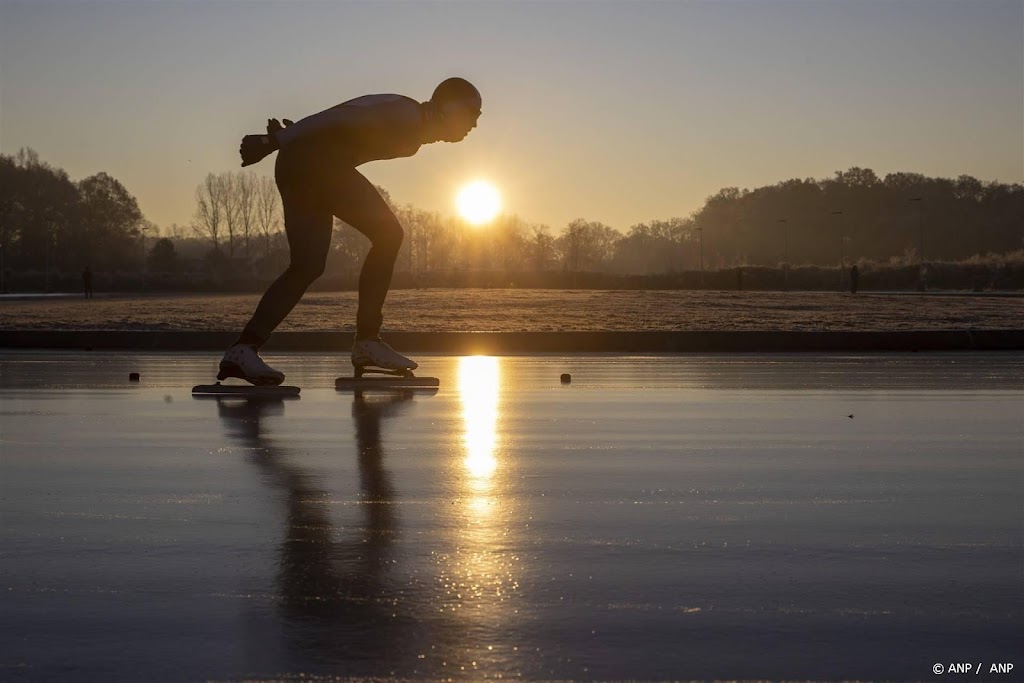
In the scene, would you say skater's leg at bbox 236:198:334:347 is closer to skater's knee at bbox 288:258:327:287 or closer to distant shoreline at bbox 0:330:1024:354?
skater's knee at bbox 288:258:327:287

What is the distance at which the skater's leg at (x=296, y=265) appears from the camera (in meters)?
A: 9.66

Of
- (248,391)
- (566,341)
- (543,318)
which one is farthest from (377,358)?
(543,318)

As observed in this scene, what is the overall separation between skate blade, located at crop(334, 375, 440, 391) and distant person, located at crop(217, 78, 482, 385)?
2.20 ft

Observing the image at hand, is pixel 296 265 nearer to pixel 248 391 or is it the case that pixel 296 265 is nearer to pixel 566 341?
pixel 248 391

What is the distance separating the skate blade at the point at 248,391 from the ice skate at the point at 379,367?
73cm

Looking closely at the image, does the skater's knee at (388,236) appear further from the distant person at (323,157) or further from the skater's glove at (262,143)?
the skater's glove at (262,143)

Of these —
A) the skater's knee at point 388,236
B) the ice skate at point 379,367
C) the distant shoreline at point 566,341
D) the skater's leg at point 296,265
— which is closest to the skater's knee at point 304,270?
the skater's leg at point 296,265

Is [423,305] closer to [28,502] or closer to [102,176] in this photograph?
[28,502]

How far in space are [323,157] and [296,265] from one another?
852mm

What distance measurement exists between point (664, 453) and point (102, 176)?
573ft

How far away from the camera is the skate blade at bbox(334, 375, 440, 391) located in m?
10.1

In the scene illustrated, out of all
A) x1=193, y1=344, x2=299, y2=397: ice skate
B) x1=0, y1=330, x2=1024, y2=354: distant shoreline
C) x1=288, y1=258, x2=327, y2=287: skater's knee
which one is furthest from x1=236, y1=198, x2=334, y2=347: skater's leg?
x1=0, y1=330, x2=1024, y2=354: distant shoreline

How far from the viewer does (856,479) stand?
5293 mm

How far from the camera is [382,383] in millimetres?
10117
